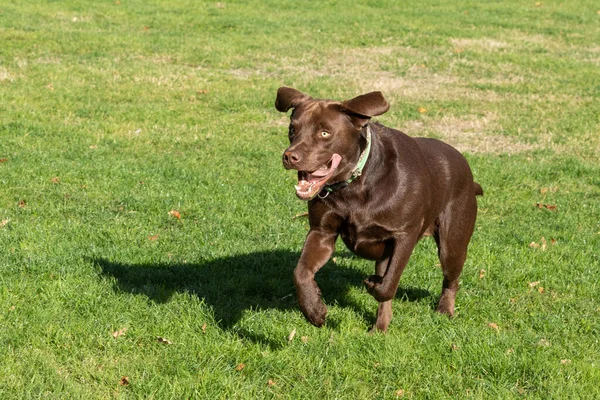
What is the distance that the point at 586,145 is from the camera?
1245 cm

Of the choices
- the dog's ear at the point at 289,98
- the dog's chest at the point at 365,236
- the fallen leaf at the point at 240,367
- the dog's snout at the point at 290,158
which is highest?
the dog's ear at the point at 289,98

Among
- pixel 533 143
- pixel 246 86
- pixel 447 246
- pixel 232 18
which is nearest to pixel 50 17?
pixel 232 18

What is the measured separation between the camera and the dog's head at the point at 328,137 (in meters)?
5.01

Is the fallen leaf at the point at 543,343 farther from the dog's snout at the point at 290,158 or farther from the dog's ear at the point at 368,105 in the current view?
the dog's snout at the point at 290,158

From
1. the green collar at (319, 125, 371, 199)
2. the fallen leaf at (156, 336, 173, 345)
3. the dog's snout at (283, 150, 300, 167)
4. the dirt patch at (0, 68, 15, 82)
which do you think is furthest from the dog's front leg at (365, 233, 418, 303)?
the dirt patch at (0, 68, 15, 82)

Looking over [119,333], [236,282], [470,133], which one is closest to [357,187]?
[236,282]

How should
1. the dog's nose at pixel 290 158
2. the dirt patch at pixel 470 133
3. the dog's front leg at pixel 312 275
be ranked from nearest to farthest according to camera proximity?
the dog's nose at pixel 290 158
the dog's front leg at pixel 312 275
the dirt patch at pixel 470 133

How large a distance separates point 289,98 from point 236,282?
1.71 metres

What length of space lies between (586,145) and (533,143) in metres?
0.75

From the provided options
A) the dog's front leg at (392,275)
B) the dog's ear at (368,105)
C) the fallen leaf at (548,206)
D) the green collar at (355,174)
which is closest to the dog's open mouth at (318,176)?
the green collar at (355,174)

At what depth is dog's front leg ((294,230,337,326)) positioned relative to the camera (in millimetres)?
5211

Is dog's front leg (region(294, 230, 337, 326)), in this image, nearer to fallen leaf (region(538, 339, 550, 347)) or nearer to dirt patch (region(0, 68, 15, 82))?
fallen leaf (region(538, 339, 550, 347))

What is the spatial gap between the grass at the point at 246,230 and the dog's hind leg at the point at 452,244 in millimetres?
180

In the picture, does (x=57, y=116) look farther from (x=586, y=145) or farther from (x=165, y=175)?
(x=586, y=145)
